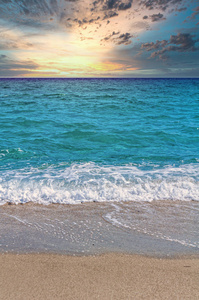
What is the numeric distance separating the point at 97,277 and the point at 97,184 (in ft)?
9.99

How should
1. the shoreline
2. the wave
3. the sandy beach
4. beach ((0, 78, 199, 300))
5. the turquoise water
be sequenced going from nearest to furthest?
the sandy beach → beach ((0, 78, 199, 300)) → the shoreline → the wave → the turquoise water

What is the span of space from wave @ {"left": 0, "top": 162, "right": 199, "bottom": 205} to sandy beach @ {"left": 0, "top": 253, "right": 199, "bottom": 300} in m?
1.90

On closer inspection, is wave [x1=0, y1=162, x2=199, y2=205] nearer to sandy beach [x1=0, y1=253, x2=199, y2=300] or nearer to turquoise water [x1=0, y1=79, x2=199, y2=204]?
turquoise water [x1=0, y1=79, x2=199, y2=204]

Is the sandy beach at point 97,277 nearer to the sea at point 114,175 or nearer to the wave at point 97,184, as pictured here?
the sea at point 114,175

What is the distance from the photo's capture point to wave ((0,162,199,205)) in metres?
5.04

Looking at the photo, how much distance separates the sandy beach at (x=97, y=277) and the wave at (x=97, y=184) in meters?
A: 1.90

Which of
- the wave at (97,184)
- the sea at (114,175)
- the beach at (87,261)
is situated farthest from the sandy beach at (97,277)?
the wave at (97,184)

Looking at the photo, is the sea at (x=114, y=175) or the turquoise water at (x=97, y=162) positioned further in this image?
the turquoise water at (x=97, y=162)

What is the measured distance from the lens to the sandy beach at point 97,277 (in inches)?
96.7

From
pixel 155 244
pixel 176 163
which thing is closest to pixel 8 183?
pixel 155 244

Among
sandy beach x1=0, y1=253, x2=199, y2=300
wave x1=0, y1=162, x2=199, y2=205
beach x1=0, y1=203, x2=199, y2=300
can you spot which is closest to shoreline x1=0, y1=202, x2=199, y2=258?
beach x1=0, y1=203, x2=199, y2=300

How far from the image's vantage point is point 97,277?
107 inches

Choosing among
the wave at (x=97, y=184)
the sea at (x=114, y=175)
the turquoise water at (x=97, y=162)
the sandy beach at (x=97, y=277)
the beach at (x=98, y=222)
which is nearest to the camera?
the sandy beach at (x=97, y=277)

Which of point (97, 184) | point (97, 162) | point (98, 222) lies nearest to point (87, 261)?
point (98, 222)
